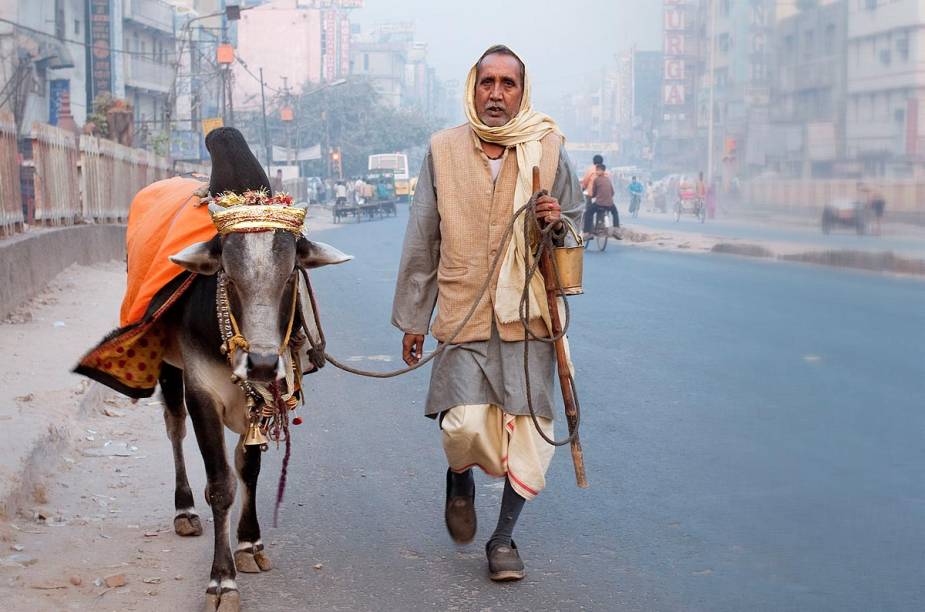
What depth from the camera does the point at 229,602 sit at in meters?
4.32

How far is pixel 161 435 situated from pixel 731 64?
36911mm

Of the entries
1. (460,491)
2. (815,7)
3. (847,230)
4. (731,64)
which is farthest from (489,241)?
(731,64)

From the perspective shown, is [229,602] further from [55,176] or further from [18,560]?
[55,176]

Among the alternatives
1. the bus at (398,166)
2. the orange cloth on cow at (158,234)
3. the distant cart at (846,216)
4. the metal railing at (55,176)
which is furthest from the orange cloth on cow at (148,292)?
the bus at (398,166)

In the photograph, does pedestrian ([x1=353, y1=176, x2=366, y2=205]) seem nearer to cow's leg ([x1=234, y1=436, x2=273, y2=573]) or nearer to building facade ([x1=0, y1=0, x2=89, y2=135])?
building facade ([x1=0, y1=0, x2=89, y2=135])

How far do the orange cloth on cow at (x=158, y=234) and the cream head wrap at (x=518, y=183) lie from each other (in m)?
1.25

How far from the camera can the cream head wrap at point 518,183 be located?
4.75 meters

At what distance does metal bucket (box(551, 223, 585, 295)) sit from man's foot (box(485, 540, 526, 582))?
1021 millimetres

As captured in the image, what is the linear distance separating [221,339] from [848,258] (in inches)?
728

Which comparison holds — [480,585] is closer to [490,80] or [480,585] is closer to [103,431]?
[490,80]

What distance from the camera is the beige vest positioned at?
481 centimetres

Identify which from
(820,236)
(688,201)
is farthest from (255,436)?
(688,201)

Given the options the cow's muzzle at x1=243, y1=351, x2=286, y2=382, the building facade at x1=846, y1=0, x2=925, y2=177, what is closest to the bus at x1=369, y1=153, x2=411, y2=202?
the building facade at x1=846, y1=0, x2=925, y2=177

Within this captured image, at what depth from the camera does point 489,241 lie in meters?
4.82
